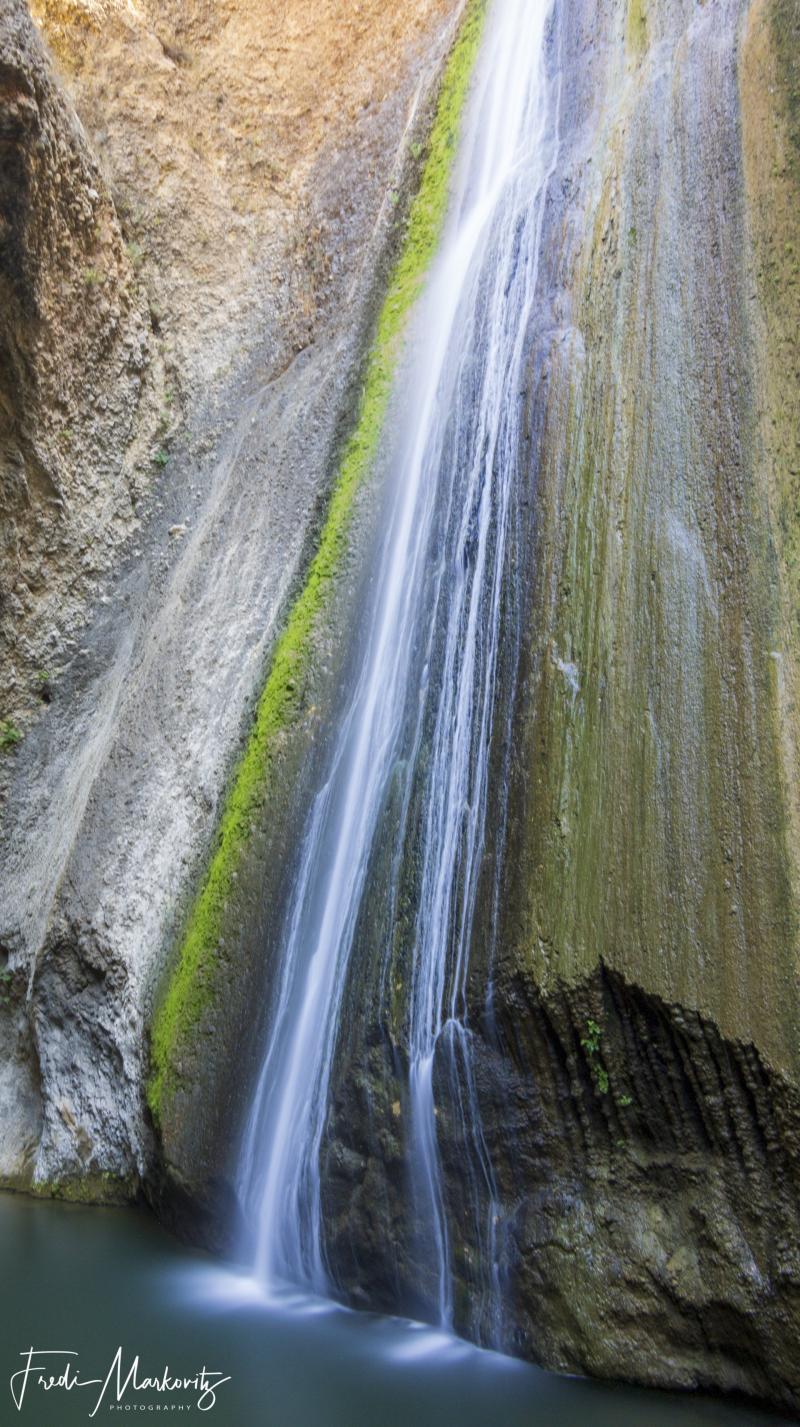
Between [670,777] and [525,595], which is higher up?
[525,595]

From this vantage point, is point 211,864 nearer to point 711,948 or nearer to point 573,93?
point 711,948

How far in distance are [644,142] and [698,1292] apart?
17.4ft

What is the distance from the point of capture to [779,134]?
4.46 metres

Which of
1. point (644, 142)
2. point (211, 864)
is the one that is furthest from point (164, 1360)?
point (644, 142)

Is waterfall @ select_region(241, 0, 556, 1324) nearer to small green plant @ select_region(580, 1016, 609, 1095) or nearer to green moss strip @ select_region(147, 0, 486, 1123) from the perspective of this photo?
green moss strip @ select_region(147, 0, 486, 1123)

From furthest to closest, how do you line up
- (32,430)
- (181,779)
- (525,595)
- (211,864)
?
(32,430)
(181,779)
(211,864)
(525,595)

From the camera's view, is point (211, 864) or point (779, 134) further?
point (211, 864)

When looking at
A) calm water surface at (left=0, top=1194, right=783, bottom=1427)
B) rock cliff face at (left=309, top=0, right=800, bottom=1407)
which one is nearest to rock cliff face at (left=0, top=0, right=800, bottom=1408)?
rock cliff face at (left=309, top=0, right=800, bottom=1407)

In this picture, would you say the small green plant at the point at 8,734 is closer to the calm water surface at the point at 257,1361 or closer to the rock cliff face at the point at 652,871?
the calm water surface at the point at 257,1361

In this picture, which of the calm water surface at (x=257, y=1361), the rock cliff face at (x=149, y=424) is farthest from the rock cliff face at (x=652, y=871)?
the rock cliff face at (x=149, y=424)

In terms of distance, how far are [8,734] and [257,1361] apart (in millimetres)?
4393

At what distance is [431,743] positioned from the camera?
14.5 feet

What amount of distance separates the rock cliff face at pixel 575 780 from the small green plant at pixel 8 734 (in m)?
0.14

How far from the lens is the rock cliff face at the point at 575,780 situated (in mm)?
3178
